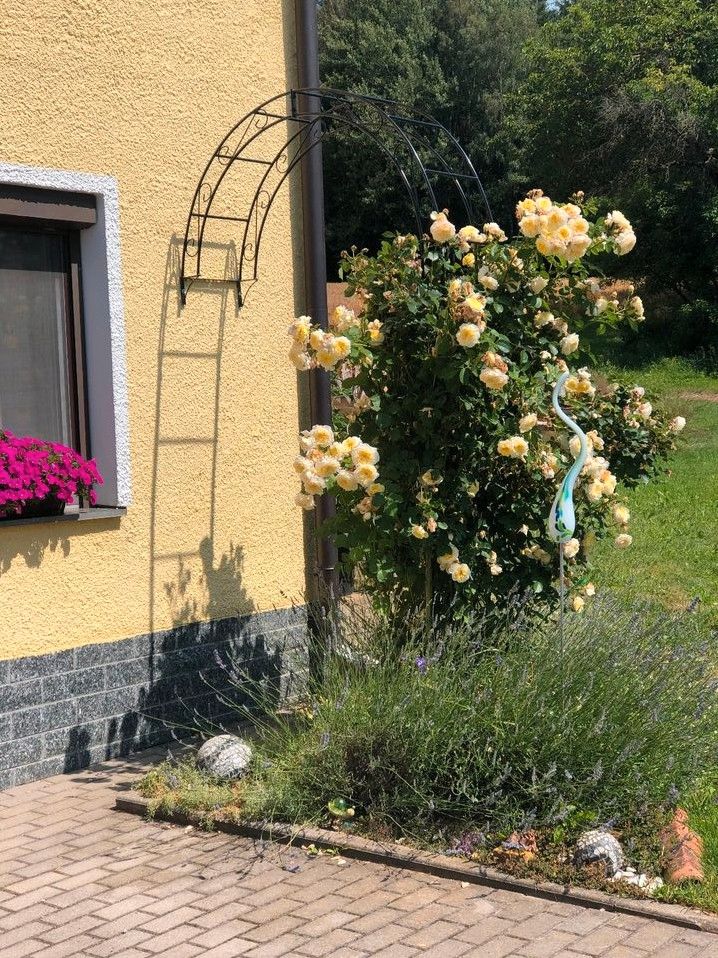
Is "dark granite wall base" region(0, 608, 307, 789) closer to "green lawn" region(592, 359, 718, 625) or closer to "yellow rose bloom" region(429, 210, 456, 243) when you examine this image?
"green lawn" region(592, 359, 718, 625)

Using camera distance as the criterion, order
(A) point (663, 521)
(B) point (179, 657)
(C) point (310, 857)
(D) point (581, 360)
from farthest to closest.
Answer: (A) point (663, 521) < (B) point (179, 657) < (D) point (581, 360) < (C) point (310, 857)

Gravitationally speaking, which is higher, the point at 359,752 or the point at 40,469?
the point at 40,469

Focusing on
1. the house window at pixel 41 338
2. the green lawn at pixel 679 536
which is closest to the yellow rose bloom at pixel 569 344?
the green lawn at pixel 679 536

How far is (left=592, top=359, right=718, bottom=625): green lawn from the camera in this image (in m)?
8.98

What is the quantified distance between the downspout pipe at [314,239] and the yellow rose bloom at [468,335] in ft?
6.25

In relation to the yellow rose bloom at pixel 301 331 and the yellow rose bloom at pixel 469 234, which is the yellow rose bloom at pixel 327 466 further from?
the yellow rose bloom at pixel 469 234

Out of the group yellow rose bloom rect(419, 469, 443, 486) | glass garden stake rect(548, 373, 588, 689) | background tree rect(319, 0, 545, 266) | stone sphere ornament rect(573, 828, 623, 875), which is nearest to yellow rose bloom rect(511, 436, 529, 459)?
glass garden stake rect(548, 373, 588, 689)

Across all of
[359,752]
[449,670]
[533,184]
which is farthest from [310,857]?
[533,184]

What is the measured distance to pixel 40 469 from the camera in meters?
5.53

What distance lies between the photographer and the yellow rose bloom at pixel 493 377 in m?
5.15

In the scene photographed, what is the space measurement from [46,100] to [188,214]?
1004 mm

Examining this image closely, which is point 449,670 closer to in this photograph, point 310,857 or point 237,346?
point 310,857

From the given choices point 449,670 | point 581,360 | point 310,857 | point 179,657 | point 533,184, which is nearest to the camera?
point 310,857

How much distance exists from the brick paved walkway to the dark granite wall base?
0.73 meters
